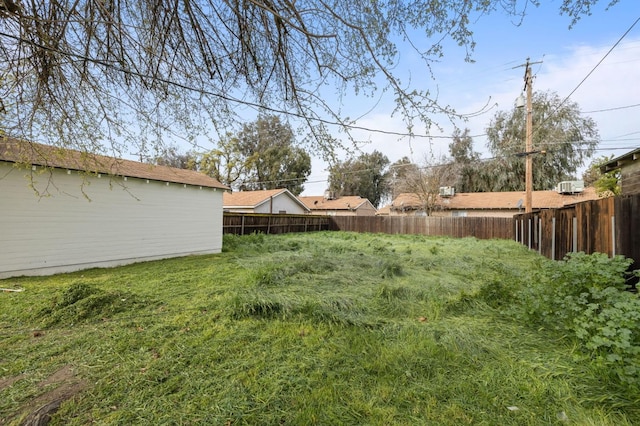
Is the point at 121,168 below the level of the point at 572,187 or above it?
below

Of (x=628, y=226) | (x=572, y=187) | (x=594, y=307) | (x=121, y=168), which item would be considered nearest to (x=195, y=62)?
(x=594, y=307)

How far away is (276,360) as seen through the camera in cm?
226

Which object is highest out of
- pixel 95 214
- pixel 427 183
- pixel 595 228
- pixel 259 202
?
pixel 427 183

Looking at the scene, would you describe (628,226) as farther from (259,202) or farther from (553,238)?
(259,202)

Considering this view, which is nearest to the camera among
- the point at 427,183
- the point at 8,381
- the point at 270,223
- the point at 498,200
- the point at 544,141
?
the point at 8,381

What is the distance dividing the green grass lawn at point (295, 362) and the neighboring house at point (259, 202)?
1567 cm

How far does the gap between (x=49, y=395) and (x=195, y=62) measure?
118 inches

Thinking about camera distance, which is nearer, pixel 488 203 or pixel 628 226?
pixel 628 226

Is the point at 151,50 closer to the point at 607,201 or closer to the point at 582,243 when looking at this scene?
the point at 607,201

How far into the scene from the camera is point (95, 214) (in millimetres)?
6562

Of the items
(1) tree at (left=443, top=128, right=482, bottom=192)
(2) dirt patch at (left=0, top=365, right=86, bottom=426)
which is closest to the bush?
(2) dirt patch at (left=0, top=365, right=86, bottom=426)

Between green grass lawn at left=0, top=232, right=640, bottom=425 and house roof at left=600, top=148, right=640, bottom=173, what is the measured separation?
577 cm

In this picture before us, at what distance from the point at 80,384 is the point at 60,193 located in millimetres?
5783

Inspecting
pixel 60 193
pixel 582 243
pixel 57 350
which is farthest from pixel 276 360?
pixel 60 193
